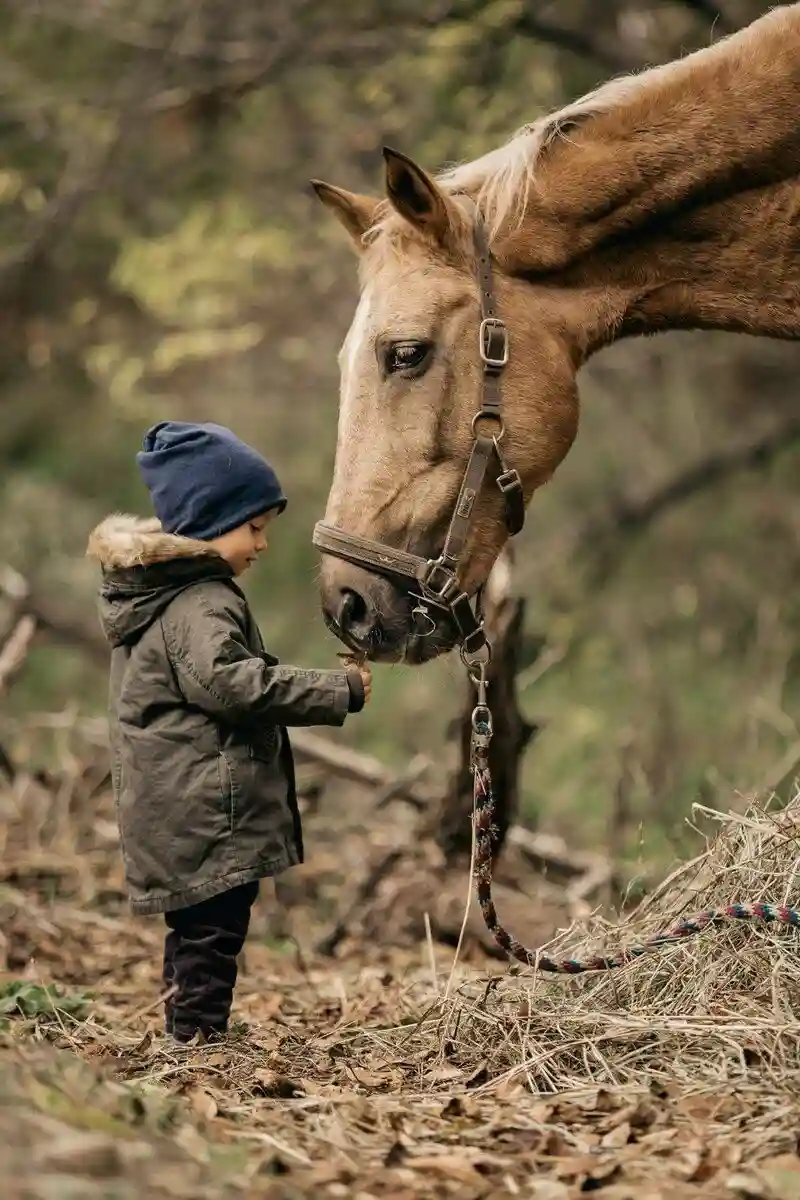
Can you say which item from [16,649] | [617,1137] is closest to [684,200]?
[617,1137]

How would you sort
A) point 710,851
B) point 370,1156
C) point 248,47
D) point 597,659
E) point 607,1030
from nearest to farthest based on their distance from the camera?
1. point 370,1156
2. point 607,1030
3. point 710,851
4. point 248,47
5. point 597,659

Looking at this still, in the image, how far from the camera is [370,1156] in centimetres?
289

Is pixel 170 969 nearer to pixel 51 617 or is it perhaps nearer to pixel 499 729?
pixel 499 729

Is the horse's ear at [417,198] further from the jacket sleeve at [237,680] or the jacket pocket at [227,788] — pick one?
the jacket pocket at [227,788]

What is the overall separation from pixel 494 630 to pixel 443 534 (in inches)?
56.7

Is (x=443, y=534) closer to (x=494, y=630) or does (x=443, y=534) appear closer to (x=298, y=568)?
(x=494, y=630)

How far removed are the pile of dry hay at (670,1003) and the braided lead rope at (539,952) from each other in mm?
48

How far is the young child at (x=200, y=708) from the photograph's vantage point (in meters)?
3.95

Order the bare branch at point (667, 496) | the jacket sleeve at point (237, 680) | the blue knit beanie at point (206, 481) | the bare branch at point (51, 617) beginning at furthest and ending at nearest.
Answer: the bare branch at point (667, 496), the bare branch at point (51, 617), the blue knit beanie at point (206, 481), the jacket sleeve at point (237, 680)

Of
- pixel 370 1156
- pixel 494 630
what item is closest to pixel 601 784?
pixel 494 630

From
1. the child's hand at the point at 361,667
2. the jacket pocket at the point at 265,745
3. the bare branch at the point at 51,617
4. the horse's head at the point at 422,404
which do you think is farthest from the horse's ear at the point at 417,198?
the bare branch at the point at 51,617

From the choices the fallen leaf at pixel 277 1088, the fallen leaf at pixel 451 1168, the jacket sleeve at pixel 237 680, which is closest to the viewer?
the fallen leaf at pixel 451 1168

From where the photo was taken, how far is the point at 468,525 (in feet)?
13.7

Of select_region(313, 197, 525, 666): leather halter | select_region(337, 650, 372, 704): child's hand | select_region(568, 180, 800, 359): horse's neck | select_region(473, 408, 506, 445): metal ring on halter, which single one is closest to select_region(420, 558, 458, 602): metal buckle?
select_region(313, 197, 525, 666): leather halter
